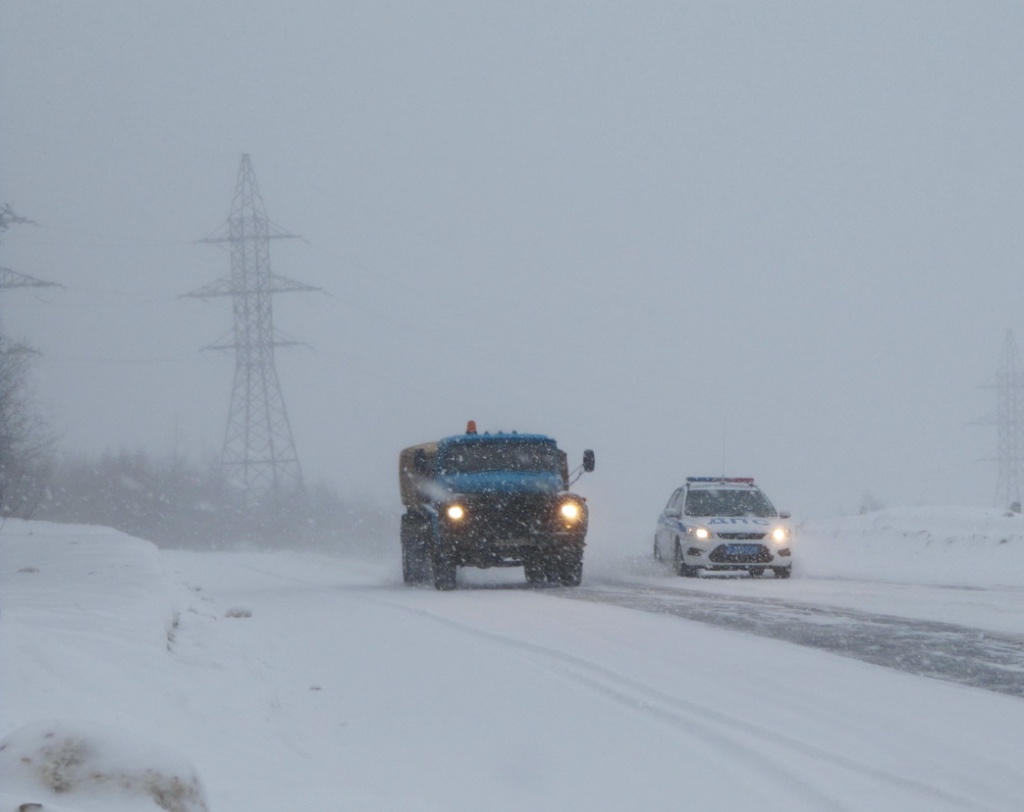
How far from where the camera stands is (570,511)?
20.2 metres

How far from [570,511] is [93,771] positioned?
15.5 metres

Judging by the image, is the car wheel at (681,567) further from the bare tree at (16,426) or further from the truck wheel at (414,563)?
the bare tree at (16,426)

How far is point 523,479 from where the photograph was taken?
68.7ft

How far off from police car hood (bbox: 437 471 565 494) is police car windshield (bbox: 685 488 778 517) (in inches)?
143

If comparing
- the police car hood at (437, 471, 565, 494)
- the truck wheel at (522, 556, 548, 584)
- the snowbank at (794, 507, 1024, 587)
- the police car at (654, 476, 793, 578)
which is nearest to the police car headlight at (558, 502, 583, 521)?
the police car hood at (437, 471, 565, 494)

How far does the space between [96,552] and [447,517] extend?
18.0ft

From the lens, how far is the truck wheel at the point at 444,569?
19781mm

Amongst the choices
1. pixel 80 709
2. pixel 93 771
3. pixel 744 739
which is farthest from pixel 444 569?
pixel 93 771

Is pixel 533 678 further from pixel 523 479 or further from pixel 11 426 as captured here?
pixel 11 426

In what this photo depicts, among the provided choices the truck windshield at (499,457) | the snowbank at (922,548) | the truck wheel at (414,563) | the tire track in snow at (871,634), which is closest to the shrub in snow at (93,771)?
the tire track in snow at (871,634)

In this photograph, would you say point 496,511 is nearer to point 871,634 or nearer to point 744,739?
point 871,634

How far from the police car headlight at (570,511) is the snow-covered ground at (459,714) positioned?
15.9 feet

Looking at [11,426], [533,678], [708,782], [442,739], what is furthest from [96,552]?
[11,426]

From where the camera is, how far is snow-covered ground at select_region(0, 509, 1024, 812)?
19.0ft
